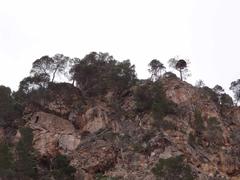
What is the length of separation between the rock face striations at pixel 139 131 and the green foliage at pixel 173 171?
0.36 feet

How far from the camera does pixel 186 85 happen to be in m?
74.8

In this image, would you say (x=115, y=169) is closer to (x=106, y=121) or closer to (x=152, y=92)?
(x=106, y=121)

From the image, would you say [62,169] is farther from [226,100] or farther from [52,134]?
[226,100]

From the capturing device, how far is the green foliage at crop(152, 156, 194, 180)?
5010cm

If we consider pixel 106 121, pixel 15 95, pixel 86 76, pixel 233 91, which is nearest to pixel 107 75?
pixel 86 76

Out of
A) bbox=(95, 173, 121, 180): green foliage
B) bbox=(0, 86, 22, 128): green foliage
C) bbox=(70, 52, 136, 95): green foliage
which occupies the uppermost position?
bbox=(70, 52, 136, 95): green foliage

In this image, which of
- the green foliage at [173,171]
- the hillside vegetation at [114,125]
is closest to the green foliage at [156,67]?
the hillside vegetation at [114,125]

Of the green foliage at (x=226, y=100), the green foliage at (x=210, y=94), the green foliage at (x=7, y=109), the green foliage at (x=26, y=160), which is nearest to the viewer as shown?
the green foliage at (x=26, y=160)

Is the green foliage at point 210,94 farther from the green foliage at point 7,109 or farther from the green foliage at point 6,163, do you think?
the green foliage at point 6,163

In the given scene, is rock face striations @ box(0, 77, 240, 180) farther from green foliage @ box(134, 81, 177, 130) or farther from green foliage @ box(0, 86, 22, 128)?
green foliage @ box(0, 86, 22, 128)

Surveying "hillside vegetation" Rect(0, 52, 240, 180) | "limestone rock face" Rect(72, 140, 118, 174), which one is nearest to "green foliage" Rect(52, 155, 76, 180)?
"hillside vegetation" Rect(0, 52, 240, 180)

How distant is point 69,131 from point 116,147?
8.75 m

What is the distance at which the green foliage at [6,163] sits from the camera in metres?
52.5

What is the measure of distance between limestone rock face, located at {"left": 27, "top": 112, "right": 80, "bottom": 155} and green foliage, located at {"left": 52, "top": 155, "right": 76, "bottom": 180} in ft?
24.5
